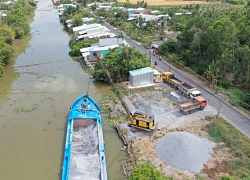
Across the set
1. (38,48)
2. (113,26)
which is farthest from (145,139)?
(113,26)

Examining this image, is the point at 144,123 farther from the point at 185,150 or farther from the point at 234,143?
the point at 234,143

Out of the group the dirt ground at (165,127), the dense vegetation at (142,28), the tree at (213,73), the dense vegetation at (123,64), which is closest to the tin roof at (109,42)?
the dense vegetation at (142,28)

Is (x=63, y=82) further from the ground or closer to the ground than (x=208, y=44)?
closer to the ground

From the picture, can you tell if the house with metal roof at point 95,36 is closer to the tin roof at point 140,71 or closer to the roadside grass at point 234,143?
the tin roof at point 140,71

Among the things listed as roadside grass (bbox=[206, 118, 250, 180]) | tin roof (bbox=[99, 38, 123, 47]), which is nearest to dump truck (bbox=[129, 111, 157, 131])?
roadside grass (bbox=[206, 118, 250, 180])

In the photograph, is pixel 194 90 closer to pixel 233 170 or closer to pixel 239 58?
pixel 239 58

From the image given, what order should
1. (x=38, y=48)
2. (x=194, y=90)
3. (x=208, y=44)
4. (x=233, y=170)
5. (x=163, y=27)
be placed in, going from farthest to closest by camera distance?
(x=163, y=27) < (x=38, y=48) < (x=208, y=44) < (x=194, y=90) < (x=233, y=170)

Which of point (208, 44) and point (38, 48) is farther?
point (38, 48)

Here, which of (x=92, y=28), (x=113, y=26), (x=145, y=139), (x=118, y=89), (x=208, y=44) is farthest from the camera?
(x=113, y=26)
